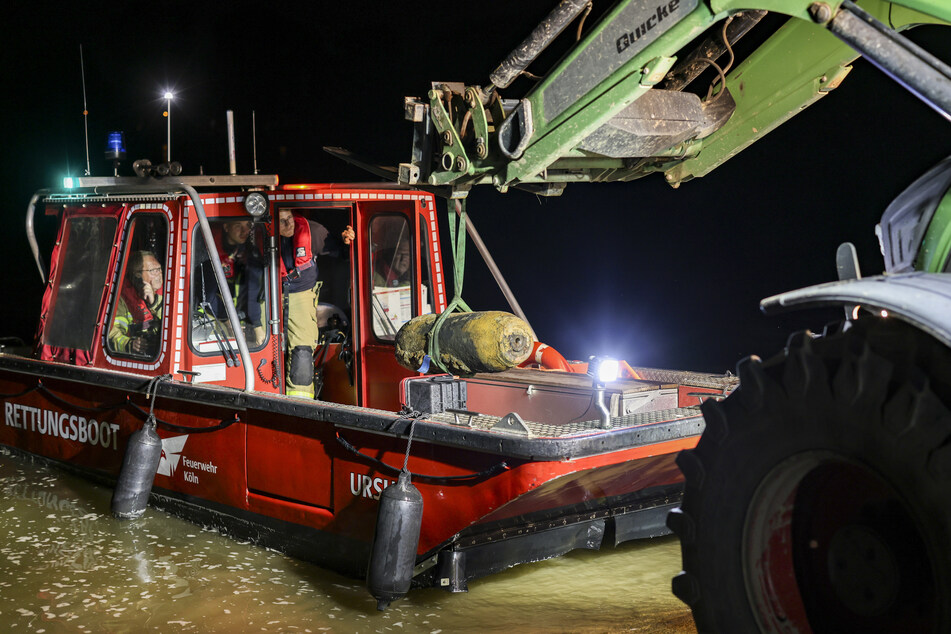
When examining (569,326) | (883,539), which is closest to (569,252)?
(569,326)

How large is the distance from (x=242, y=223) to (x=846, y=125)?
18.6ft

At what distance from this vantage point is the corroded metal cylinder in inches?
169

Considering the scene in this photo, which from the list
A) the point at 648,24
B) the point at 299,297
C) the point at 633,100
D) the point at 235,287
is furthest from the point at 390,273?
the point at 648,24

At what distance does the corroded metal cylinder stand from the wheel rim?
2203 millimetres

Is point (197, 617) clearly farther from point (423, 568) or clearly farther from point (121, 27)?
point (121, 27)

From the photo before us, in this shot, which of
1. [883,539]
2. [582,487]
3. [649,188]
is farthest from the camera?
[649,188]

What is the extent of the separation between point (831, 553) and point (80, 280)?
5238mm

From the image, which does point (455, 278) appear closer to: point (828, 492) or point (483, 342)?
point (483, 342)

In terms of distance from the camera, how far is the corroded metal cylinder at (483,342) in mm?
4289

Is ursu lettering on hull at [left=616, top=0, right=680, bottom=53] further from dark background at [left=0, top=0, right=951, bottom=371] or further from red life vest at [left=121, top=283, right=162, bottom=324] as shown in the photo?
dark background at [left=0, top=0, right=951, bottom=371]

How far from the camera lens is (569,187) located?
11.2 metres

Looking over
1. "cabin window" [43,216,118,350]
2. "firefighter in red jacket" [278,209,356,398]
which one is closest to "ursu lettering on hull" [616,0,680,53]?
A: "firefighter in red jacket" [278,209,356,398]

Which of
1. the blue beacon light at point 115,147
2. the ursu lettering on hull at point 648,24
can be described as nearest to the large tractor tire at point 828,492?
the ursu lettering on hull at point 648,24

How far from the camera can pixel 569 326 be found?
11.7 m
